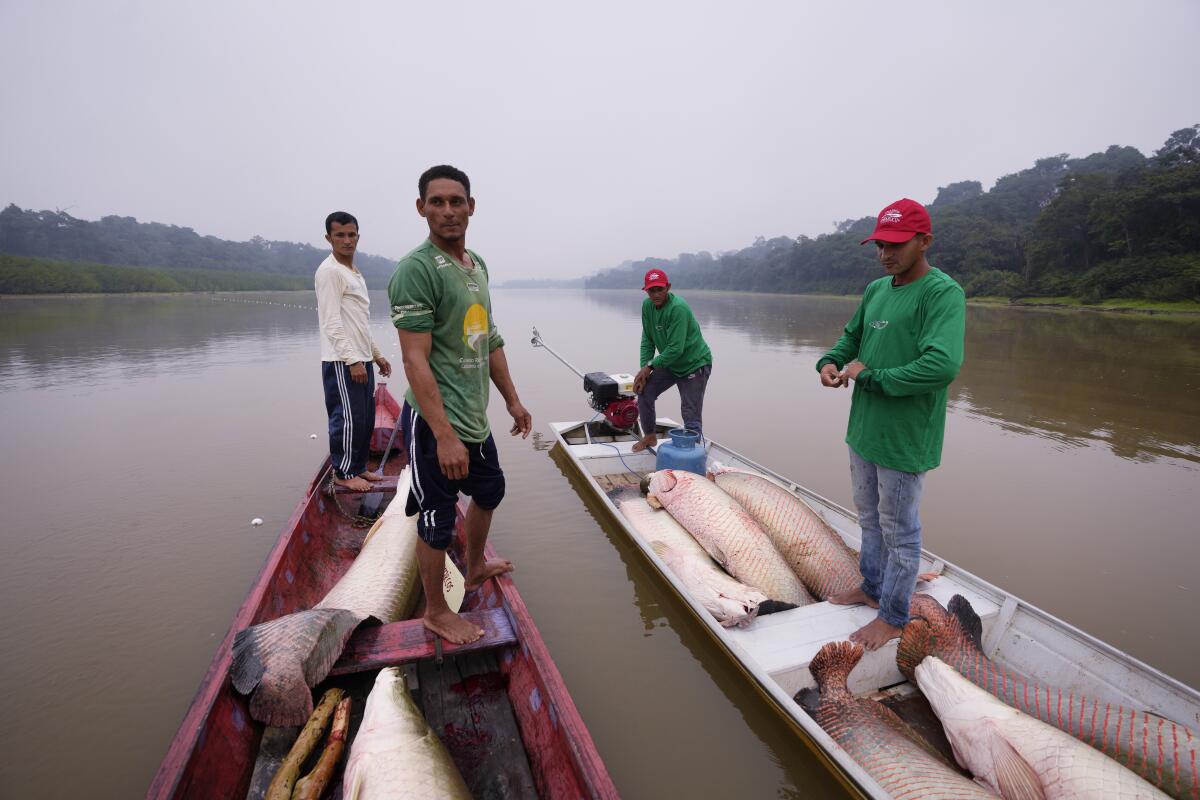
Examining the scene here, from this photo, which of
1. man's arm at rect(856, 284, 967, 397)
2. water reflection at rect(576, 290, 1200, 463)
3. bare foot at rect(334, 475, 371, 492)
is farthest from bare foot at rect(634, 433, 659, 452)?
water reflection at rect(576, 290, 1200, 463)

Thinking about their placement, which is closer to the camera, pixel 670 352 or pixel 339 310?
pixel 339 310

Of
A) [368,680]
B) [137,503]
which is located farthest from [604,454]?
[137,503]

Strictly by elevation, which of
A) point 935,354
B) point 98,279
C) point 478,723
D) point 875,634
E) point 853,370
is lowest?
point 478,723

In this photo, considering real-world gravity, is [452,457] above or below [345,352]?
below

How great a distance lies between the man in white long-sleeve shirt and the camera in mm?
4871

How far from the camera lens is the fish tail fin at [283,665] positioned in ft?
7.59

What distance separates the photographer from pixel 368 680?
2850mm

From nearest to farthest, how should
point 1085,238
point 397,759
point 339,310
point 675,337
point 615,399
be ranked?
point 397,759 → point 339,310 → point 675,337 → point 615,399 → point 1085,238

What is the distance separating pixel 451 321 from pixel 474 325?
0.45ft

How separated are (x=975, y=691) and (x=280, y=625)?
3.54m

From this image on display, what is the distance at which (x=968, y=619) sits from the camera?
128 inches

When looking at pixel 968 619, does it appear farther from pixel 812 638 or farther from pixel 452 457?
pixel 452 457

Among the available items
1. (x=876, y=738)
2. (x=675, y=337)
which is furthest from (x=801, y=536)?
(x=675, y=337)

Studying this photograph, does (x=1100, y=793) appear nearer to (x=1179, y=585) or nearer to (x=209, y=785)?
(x=209, y=785)
